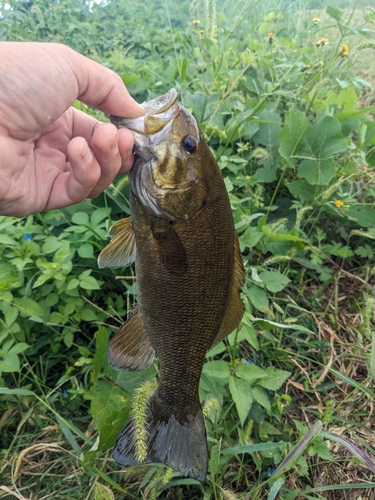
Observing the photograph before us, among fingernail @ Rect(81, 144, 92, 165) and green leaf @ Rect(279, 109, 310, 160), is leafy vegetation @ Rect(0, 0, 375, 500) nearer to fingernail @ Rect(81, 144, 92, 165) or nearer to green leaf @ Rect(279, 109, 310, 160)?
green leaf @ Rect(279, 109, 310, 160)

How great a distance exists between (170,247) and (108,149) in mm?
462

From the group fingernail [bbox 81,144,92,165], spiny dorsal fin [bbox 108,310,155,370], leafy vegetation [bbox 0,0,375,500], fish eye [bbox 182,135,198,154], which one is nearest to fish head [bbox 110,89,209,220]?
fish eye [bbox 182,135,198,154]

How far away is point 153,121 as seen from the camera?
4.93ft

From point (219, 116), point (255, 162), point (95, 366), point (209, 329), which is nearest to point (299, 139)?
point (255, 162)

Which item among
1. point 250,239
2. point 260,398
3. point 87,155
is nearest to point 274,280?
point 250,239

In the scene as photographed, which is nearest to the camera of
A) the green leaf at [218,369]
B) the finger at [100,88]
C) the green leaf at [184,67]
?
the finger at [100,88]

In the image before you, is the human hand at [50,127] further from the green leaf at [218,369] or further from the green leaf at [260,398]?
the green leaf at [260,398]

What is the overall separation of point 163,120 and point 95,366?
4.10 ft

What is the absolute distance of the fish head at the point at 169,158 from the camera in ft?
4.87

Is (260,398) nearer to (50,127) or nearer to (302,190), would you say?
(302,190)

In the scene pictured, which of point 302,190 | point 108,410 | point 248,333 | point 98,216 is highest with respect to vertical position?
point 302,190

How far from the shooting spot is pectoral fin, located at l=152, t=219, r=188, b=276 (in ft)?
5.18

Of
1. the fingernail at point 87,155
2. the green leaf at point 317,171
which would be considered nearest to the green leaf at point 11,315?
the fingernail at point 87,155

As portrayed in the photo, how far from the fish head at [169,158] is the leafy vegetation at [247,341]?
69 centimetres
